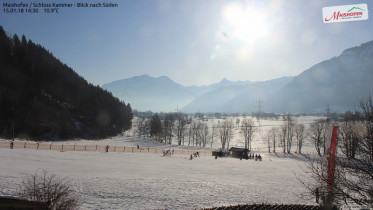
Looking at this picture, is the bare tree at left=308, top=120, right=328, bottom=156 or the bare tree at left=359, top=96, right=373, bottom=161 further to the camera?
the bare tree at left=308, top=120, right=328, bottom=156

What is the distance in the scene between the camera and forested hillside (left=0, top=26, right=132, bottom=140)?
59844mm

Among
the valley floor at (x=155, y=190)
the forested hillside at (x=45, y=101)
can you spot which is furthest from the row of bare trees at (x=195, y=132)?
the valley floor at (x=155, y=190)

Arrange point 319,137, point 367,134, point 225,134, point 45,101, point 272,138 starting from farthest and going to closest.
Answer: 1. point 272,138
2. point 225,134
3. point 45,101
4. point 319,137
5. point 367,134

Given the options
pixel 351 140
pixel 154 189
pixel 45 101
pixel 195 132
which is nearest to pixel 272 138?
pixel 195 132

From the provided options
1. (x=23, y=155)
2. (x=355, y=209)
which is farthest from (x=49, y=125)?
(x=355, y=209)

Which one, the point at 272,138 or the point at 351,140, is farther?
the point at 272,138

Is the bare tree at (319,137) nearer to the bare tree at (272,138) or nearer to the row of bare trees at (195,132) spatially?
the bare tree at (272,138)

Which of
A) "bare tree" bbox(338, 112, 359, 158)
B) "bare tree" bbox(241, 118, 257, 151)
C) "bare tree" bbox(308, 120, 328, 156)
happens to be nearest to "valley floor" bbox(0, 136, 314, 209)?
"bare tree" bbox(338, 112, 359, 158)

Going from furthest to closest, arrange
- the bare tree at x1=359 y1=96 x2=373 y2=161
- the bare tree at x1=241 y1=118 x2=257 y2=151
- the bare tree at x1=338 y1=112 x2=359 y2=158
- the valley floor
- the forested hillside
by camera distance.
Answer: the bare tree at x1=241 y1=118 x2=257 y2=151 < the forested hillside < the valley floor < the bare tree at x1=338 y1=112 x2=359 y2=158 < the bare tree at x1=359 y1=96 x2=373 y2=161

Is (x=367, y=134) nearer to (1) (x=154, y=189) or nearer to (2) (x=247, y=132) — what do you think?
(1) (x=154, y=189)

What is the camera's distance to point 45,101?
240ft

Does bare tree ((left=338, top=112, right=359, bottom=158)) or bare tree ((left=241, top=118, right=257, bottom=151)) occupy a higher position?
bare tree ((left=338, top=112, right=359, bottom=158))

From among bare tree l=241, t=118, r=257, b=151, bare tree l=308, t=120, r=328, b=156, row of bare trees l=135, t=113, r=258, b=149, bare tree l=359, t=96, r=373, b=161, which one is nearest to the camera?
bare tree l=359, t=96, r=373, b=161

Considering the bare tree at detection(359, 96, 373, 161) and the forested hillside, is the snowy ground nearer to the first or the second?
the bare tree at detection(359, 96, 373, 161)
